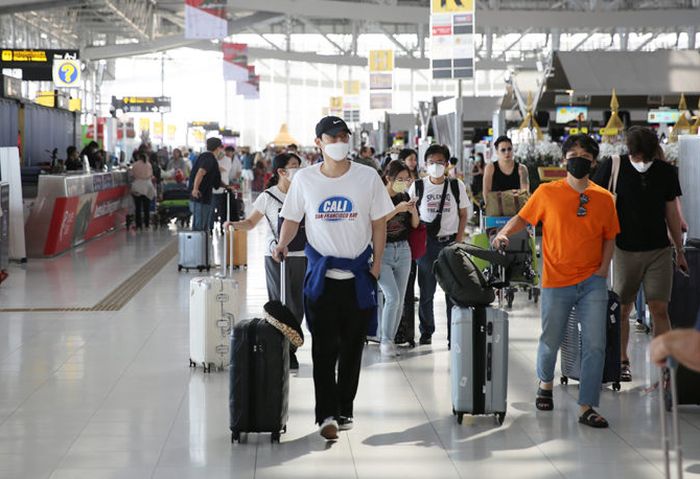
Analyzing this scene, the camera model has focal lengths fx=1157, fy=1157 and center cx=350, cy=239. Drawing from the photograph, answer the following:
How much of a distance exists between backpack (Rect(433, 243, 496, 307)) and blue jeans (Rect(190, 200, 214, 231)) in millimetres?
9257

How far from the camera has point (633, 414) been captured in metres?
6.79

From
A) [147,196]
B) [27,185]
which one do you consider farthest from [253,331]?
[147,196]

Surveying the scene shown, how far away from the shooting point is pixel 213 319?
8156 mm

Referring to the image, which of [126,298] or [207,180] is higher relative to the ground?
[207,180]

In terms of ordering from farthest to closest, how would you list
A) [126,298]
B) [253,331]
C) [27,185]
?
[27,185]
[126,298]
[253,331]

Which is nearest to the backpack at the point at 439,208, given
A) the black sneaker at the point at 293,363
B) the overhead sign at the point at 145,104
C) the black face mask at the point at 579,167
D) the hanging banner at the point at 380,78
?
the black sneaker at the point at 293,363

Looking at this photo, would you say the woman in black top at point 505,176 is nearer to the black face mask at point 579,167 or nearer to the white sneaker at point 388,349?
the white sneaker at point 388,349

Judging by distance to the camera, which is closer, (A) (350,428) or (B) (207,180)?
(A) (350,428)

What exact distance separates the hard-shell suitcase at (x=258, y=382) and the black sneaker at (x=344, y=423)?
0.36 metres

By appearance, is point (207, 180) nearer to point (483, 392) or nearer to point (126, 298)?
point (126, 298)

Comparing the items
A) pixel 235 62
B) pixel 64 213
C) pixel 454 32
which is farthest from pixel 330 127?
pixel 235 62

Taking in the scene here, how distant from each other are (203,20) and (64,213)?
5.39 m

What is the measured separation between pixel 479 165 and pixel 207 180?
11.0m

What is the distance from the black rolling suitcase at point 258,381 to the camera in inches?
238
